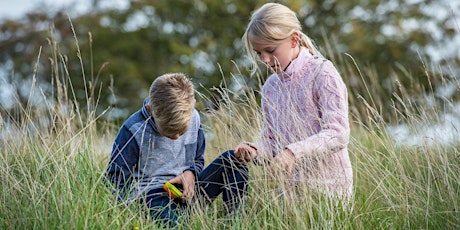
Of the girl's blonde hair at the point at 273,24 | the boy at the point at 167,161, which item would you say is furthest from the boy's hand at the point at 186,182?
the girl's blonde hair at the point at 273,24

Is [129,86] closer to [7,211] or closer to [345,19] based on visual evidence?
[345,19]

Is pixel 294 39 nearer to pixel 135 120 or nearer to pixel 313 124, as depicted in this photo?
pixel 313 124

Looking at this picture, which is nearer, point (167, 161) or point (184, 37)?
point (167, 161)

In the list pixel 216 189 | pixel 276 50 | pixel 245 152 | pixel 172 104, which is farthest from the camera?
pixel 216 189

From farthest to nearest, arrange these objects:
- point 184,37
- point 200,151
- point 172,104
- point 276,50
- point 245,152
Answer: point 184,37, point 200,151, point 276,50, point 172,104, point 245,152

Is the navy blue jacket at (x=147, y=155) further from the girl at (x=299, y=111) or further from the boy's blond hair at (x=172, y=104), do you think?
the girl at (x=299, y=111)

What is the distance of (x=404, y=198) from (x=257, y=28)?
3.95 feet

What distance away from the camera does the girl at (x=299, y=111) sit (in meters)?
3.63

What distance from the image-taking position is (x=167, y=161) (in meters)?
4.19

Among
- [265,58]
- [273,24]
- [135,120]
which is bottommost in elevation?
[135,120]

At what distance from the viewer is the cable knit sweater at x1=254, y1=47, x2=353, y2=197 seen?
3.63 metres

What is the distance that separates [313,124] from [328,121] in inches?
8.0

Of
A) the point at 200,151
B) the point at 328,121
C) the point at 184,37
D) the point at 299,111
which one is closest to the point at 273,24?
the point at 299,111

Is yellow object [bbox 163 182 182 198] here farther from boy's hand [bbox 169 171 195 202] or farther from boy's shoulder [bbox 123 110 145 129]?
boy's shoulder [bbox 123 110 145 129]
